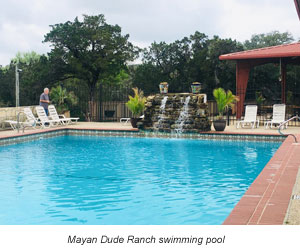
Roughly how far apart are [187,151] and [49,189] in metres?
4.77

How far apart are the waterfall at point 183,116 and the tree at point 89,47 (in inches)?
343

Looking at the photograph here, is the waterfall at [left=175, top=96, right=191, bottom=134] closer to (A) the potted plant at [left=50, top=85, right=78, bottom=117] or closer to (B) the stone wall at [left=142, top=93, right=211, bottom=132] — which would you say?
(B) the stone wall at [left=142, top=93, right=211, bottom=132]

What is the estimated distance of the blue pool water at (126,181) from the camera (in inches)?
208

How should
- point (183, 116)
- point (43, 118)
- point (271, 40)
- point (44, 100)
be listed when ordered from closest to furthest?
point (183, 116) → point (43, 118) → point (44, 100) → point (271, 40)

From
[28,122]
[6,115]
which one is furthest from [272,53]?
[6,115]

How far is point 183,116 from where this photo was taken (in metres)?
14.0

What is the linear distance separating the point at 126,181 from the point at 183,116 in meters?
7.14

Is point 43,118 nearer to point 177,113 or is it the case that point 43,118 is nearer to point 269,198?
point 177,113

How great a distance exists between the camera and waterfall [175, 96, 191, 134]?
13.8 m

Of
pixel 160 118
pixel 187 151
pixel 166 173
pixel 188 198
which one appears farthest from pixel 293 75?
pixel 188 198

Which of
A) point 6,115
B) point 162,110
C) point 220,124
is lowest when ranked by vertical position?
point 220,124

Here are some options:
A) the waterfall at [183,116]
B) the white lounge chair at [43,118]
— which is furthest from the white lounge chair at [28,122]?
the waterfall at [183,116]

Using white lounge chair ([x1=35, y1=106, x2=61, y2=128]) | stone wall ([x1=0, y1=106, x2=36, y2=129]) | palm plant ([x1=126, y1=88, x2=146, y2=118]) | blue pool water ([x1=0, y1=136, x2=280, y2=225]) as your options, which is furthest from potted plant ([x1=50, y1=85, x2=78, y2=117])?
blue pool water ([x1=0, y1=136, x2=280, y2=225])
